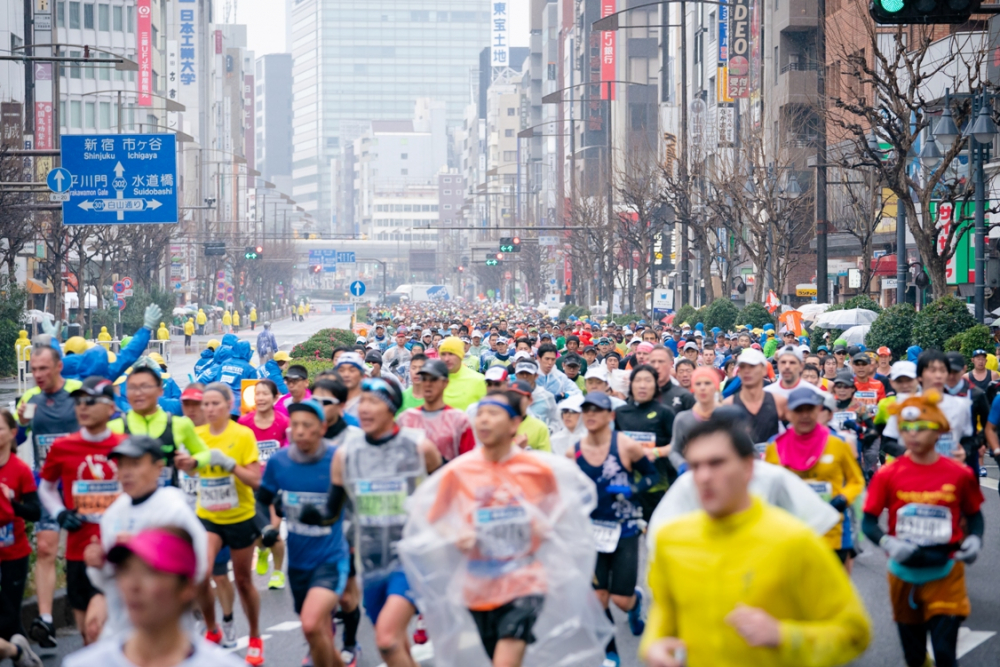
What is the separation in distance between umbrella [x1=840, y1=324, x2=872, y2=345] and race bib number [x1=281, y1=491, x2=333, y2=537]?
62.7 ft

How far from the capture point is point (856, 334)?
990 inches

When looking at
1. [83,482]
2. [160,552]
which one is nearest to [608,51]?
[83,482]

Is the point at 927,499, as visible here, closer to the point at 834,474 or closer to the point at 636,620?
the point at 834,474

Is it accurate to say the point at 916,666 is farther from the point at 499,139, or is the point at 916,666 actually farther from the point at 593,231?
the point at 499,139

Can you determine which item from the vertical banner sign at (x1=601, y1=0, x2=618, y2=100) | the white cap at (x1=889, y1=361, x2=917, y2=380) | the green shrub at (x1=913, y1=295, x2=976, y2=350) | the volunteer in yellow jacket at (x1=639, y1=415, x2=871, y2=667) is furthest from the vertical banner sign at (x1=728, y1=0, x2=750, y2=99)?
the volunteer in yellow jacket at (x1=639, y1=415, x2=871, y2=667)

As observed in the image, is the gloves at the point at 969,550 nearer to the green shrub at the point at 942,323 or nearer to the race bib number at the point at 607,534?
the race bib number at the point at 607,534

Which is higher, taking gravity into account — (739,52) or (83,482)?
(739,52)

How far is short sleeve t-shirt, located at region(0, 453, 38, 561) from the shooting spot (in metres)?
7.27

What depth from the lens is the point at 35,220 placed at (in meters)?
41.5

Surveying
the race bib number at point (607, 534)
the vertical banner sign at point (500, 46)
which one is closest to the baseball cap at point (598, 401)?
the race bib number at point (607, 534)

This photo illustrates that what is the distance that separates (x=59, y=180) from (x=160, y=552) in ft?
73.8

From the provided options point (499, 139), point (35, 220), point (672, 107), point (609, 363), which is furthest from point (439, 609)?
point (499, 139)

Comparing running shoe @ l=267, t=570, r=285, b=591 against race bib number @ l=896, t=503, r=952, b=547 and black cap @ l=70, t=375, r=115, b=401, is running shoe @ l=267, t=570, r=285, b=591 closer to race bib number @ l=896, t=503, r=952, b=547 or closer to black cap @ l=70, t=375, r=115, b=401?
black cap @ l=70, t=375, r=115, b=401

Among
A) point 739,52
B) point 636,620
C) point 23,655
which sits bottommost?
point 636,620
